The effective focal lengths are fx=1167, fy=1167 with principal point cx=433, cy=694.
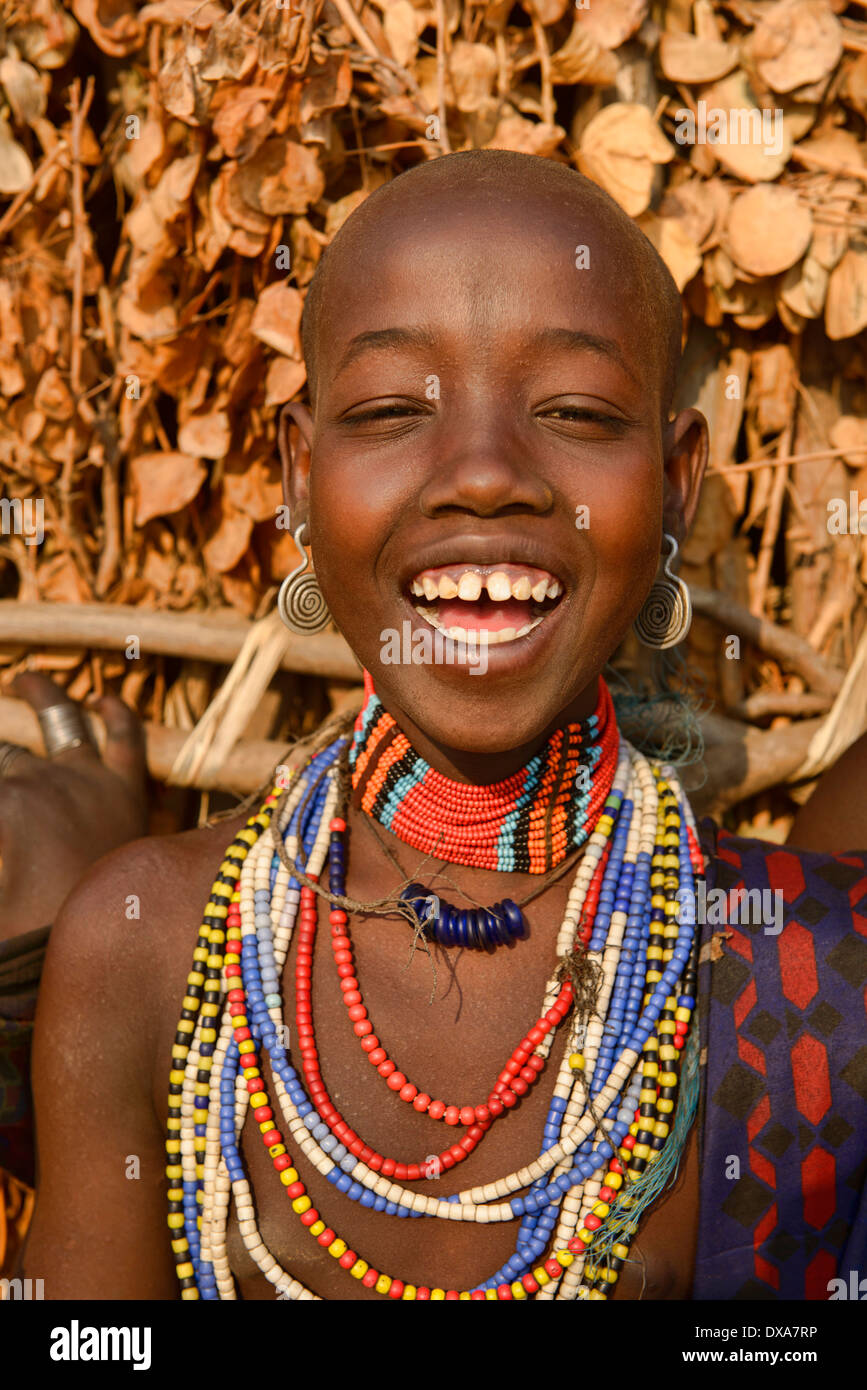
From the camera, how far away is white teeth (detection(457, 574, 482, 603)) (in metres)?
1.67

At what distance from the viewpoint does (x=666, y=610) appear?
1.97 meters

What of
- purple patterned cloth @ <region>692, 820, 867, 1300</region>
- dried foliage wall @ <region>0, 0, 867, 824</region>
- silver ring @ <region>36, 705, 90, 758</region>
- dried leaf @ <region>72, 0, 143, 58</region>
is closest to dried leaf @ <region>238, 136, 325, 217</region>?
dried foliage wall @ <region>0, 0, 867, 824</region>

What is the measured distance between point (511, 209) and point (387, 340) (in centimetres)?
27

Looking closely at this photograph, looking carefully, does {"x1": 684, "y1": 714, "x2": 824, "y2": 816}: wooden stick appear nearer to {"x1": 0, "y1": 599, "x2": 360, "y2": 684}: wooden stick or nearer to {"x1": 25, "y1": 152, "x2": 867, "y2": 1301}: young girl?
{"x1": 25, "y1": 152, "x2": 867, "y2": 1301}: young girl

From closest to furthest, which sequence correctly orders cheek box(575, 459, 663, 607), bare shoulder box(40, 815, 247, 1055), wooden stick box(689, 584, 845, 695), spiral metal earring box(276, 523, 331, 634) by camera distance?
cheek box(575, 459, 663, 607) → bare shoulder box(40, 815, 247, 1055) → spiral metal earring box(276, 523, 331, 634) → wooden stick box(689, 584, 845, 695)

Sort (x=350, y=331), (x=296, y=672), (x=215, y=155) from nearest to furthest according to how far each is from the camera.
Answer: (x=350, y=331), (x=215, y=155), (x=296, y=672)

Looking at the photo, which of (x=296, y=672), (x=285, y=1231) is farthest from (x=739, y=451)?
(x=285, y=1231)

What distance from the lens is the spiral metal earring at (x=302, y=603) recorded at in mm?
2023

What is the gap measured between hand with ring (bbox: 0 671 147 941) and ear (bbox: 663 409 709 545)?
4.20 feet

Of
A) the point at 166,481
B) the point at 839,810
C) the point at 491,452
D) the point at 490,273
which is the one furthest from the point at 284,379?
the point at 839,810

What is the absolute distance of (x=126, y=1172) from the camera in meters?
1.87

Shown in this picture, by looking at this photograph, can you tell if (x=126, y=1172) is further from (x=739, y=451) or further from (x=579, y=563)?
(x=739, y=451)

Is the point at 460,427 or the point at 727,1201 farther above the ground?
the point at 460,427

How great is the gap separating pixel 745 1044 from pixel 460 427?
106 cm
